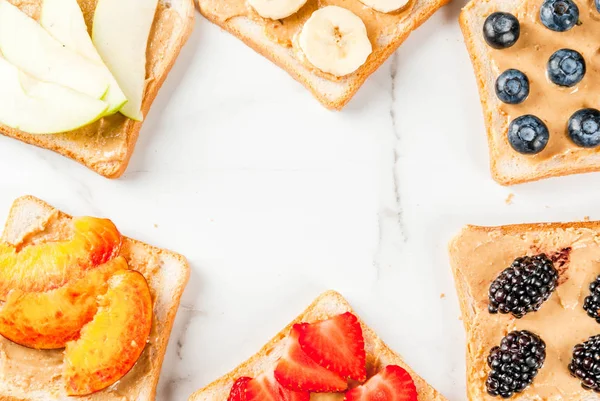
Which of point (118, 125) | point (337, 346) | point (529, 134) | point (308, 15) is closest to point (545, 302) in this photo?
point (529, 134)

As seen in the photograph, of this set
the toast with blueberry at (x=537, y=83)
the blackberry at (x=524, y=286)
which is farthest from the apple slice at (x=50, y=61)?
the blackberry at (x=524, y=286)

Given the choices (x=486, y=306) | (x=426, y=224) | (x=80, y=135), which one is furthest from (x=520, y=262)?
(x=80, y=135)

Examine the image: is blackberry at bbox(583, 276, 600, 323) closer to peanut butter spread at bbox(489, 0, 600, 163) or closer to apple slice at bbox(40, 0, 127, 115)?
peanut butter spread at bbox(489, 0, 600, 163)

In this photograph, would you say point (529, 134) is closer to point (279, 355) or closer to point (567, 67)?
point (567, 67)

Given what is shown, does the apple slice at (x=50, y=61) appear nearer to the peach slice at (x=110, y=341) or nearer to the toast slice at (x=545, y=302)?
the peach slice at (x=110, y=341)

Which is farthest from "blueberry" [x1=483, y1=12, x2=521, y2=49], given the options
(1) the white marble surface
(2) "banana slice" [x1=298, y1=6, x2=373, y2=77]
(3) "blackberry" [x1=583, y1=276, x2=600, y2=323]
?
(3) "blackberry" [x1=583, y1=276, x2=600, y2=323]
